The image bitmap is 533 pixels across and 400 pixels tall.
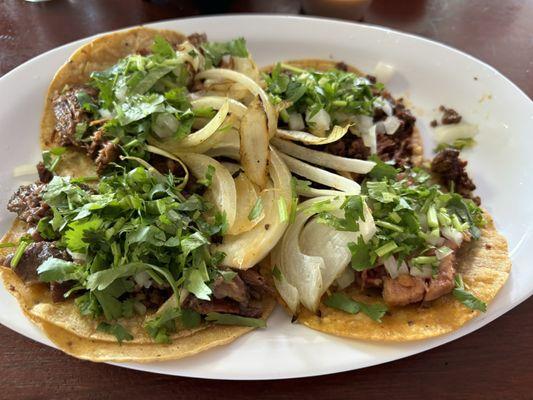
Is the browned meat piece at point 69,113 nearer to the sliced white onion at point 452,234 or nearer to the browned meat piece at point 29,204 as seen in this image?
the browned meat piece at point 29,204

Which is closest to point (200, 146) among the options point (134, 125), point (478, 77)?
point (134, 125)

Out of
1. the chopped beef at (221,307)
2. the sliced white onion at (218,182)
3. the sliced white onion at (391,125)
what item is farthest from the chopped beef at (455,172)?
the chopped beef at (221,307)

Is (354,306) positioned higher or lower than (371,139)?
lower

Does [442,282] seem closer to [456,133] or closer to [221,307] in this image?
[221,307]

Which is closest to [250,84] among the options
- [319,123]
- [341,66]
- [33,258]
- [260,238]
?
[319,123]

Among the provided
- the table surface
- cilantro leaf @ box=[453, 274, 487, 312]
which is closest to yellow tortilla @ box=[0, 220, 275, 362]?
the table surface
